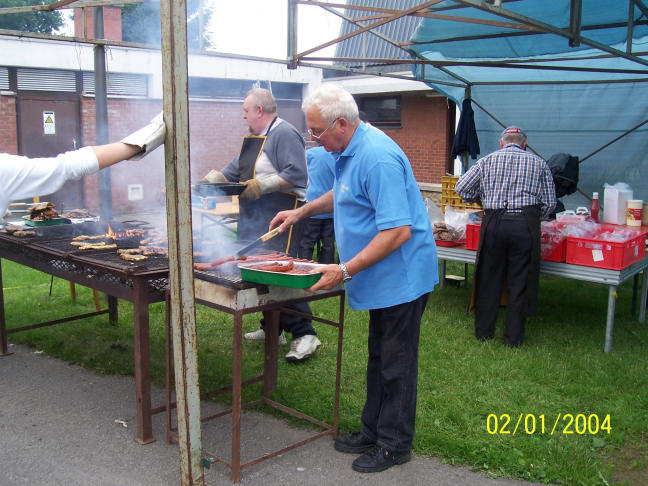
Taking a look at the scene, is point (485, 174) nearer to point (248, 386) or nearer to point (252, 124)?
point (252, 124)

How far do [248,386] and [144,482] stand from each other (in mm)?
1361

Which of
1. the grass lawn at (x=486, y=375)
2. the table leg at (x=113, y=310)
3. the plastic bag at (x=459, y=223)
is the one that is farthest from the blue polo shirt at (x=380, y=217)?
the table leg at (x=113, y=310)

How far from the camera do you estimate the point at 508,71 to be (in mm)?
8297

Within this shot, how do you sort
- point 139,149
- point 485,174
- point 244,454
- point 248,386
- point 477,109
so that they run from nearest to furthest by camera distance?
point 139,149, point 244,454, point 248,386, point 485,174, point 477,109

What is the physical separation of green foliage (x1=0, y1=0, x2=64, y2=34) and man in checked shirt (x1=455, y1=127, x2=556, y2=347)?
2426 cm

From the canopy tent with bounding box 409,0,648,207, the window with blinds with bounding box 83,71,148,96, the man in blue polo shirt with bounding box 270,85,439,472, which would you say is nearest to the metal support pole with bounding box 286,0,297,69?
the canopy tent with bounding box 409,0,648,207

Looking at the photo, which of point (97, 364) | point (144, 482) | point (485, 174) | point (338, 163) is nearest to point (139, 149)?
point (338, 163)

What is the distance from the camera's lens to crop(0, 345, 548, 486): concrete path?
11.0 ft

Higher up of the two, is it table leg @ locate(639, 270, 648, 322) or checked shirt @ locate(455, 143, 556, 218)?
checked shirt @ locate(455, 143, 556, 218)

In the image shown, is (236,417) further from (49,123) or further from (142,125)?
(142,125)

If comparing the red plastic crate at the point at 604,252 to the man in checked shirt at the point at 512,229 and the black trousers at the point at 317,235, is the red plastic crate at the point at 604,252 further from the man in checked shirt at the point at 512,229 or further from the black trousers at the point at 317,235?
the black trousers at the point at 317,235

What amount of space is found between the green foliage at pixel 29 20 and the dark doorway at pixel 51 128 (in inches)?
535

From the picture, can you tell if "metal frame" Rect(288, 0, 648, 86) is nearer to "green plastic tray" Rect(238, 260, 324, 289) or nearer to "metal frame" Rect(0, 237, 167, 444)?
"green plastic tray" Rect(238, 260, 324, 289)
